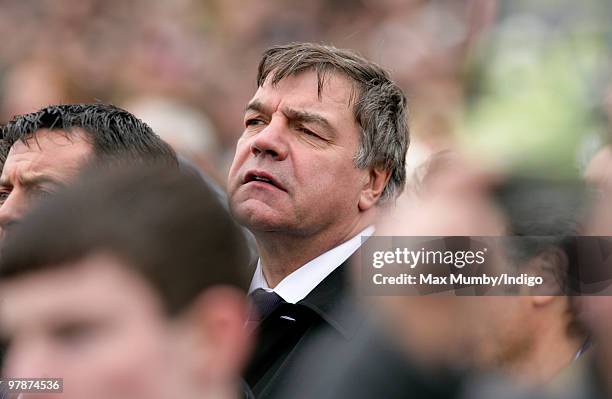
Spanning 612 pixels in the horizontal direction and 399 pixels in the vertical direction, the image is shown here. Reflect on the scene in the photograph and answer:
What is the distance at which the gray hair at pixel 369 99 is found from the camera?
1.90 metres

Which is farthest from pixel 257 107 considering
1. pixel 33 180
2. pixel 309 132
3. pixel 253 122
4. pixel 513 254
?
pixel 513 254

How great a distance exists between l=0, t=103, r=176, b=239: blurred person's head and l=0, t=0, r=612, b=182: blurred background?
196mm

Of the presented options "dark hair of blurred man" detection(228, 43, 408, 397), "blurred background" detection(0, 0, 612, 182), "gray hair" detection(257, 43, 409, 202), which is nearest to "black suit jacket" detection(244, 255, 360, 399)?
"dark hair of blurred man" detection(228, 43, 408, 397)

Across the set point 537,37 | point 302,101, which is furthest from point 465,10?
point 302,101

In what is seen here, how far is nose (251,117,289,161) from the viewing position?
1.85 m

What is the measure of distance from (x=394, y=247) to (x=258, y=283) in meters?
0.34

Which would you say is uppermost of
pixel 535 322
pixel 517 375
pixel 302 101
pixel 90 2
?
pixel 90 2

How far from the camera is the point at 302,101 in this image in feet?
6.20

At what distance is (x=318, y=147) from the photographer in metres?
1.86

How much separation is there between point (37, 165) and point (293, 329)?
0.61m

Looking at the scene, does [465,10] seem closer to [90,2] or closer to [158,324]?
[90,2]

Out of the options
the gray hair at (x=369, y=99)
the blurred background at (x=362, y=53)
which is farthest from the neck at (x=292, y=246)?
the blurred background at (x=362, y=53)

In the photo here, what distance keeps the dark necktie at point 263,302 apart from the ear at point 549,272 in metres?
0.48

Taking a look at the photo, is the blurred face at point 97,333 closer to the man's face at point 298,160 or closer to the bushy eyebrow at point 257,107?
the man's face at point 298,160
